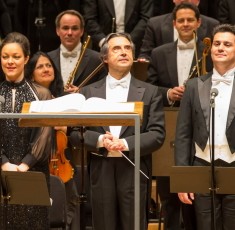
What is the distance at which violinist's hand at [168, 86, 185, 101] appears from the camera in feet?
17.4

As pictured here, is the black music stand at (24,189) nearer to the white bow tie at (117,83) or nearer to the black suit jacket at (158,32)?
the white bow tie at (117,83)

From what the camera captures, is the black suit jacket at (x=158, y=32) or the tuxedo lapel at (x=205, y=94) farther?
the black suit jacket at (x=158, y=32)

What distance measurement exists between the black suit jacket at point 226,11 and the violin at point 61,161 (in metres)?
2.10

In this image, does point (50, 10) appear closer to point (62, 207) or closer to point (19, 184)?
point (62, 207)

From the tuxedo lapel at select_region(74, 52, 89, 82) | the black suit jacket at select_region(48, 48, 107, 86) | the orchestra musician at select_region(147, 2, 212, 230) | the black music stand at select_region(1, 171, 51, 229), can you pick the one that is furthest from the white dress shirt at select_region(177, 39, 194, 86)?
the black music stand at select_region(1, 171, 51, 229)

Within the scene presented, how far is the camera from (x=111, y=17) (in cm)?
641

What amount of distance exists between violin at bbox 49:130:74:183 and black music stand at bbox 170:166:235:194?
133 centimetres

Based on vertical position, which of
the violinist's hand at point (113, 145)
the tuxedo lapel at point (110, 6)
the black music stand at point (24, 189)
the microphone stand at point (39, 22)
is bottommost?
the black music stand at point (24, 189)

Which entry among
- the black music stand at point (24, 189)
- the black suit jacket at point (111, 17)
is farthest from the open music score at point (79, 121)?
the black suit jacket at point (111, 17)

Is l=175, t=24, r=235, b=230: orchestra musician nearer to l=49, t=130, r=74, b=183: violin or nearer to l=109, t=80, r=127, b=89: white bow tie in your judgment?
l=109, t=80, r=127, b=89: white bow tie

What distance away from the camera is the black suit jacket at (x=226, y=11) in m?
6.43

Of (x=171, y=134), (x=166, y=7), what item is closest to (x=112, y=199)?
(x=171, y=134)

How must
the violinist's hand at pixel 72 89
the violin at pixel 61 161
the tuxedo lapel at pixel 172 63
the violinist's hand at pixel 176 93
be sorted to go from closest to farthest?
the violin at pixel 61 161, the violinist's hand at pixel 176 93, the violinist's hand at pixel 72 89, the tuxedo lapel at pixel 172 63

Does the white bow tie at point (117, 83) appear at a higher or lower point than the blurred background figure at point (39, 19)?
lower
